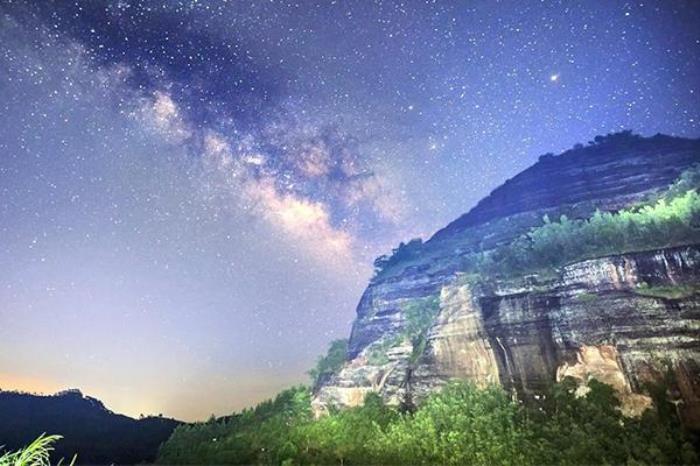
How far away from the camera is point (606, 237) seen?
90.7ft

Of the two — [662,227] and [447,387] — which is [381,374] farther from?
[662,227]

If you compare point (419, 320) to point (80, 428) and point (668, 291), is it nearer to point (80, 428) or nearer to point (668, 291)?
point (668, 291)

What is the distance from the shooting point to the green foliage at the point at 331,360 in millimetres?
45125

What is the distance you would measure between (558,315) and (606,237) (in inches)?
255

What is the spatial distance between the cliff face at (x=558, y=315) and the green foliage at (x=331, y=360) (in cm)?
207

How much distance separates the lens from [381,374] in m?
35.7

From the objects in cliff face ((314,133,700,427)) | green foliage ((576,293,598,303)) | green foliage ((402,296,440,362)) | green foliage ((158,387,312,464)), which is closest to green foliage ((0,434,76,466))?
cliff face ((314,133,700,427))

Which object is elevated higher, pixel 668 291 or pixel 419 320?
pixel 419 320

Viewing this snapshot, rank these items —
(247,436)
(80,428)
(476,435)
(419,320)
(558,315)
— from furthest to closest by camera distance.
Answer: (80,428), (419,320), (247,436), (558,315), (476,435)

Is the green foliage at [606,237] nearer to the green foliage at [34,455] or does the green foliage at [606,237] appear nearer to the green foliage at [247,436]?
the green foliage at [247,436]

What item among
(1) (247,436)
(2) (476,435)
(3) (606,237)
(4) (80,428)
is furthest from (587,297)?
(4) (80,428)

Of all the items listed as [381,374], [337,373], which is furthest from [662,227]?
[337,373]

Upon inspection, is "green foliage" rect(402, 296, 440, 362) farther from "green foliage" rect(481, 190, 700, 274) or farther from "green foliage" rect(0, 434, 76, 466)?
"green foliage" rect(0, 434, 76, 466)

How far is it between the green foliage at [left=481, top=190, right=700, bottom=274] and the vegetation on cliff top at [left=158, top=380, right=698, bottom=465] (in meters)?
9.00
